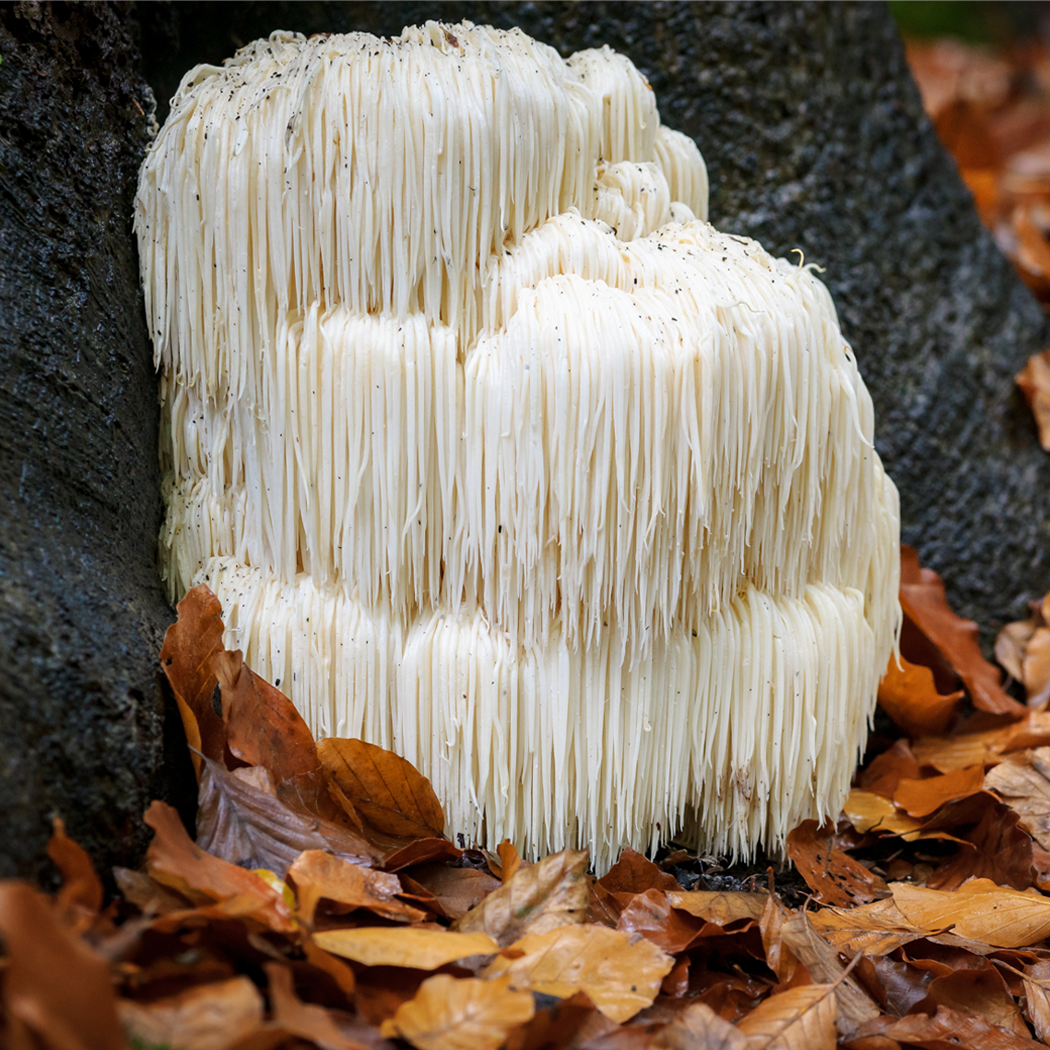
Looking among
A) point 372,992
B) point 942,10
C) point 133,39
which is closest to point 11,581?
point 372,992

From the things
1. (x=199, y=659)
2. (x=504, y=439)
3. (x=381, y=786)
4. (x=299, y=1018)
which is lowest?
(x=381, y=786)

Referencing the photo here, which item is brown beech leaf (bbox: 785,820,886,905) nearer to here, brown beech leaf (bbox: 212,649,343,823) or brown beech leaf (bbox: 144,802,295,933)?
brown beech leaf (bbox: 212,649,343,823)

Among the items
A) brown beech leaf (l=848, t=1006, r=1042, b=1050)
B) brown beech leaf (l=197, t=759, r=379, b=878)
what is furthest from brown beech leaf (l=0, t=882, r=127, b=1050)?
brown beech leaf (l=848, t=1006, r=1042, b=1050)

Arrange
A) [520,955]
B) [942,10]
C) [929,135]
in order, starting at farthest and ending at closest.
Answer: [942,10]
[929,135]
[520,955]

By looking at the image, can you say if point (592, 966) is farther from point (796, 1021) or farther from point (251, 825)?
point (251, 825)

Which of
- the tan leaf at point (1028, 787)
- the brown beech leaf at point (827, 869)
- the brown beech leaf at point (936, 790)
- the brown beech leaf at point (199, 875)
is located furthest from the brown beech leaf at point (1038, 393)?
the brown beech leaf at point (199, 875)

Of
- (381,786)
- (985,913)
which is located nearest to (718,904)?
(985,913)

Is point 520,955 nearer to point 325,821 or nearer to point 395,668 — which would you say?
point 325,821
